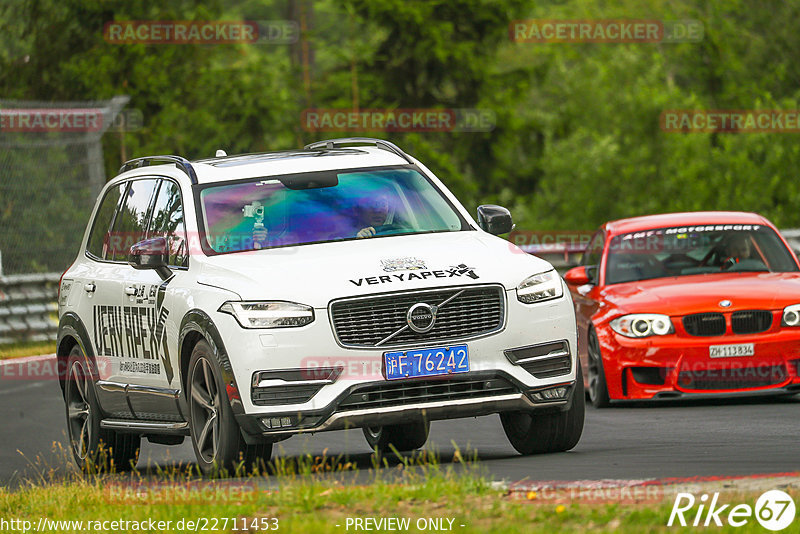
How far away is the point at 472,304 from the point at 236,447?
1578 mm

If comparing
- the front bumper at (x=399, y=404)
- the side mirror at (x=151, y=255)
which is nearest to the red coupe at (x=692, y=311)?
the front bumper at (x=399, y=404)

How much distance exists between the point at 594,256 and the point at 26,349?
10.8 m

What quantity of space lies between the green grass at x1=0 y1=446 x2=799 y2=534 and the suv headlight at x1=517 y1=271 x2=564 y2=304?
3.46 ft

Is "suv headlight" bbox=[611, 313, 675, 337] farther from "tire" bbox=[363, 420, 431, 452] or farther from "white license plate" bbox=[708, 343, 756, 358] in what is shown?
"tire" bbox=[363, 420, 431, 452]

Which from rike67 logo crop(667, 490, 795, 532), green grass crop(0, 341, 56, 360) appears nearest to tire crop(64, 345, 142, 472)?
rike67 logo crop(667, 490, 795, 532)

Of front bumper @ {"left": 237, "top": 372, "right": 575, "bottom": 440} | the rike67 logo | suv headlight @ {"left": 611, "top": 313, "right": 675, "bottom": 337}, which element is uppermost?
the rike67 logo

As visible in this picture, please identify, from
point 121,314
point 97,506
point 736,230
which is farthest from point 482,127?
point 97,506

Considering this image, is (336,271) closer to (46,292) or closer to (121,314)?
(121,314)

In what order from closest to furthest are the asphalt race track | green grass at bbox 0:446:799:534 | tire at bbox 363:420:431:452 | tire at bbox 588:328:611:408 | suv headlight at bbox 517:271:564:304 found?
green grass at bbox 0:446:799:534 → the asphalt race track → suv headlight at bbox 517:271:564:304 → tire at bbox 363:420:431:452 → tire at bbox 588:328:611:408

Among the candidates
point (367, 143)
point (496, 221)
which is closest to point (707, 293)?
point (496, 221)

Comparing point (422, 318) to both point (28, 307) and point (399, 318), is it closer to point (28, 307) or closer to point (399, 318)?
point (399, 318)

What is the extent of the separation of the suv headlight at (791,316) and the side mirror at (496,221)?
3357mm

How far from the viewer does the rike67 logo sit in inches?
255

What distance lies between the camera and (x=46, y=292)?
24453 millimetres
